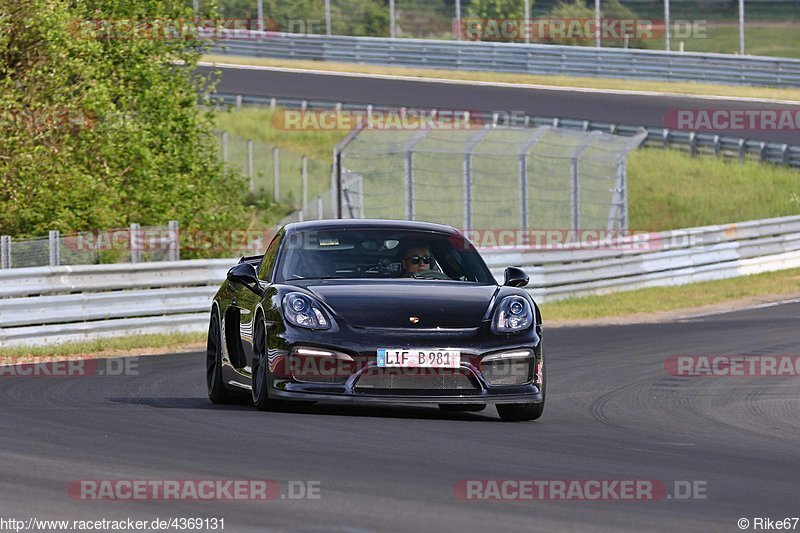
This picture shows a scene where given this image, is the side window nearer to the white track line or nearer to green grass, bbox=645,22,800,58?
the white track line

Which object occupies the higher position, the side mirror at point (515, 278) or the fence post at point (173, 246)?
the side mirror at point (515, 278)

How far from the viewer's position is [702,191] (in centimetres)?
3719

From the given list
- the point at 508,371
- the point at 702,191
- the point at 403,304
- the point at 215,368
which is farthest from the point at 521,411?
the point at 702,191

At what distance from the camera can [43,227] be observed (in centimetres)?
2148

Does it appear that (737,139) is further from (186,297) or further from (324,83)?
(186,297)

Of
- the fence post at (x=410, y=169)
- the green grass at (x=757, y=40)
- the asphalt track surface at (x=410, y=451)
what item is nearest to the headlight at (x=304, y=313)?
the asphalt track surface at (x=410, y=451)

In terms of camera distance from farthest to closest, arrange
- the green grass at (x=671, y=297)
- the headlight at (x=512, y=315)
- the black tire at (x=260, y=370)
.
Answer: the green grass at (x=671, y=297), the black tire at (x=260, y=370), the headlight at (x=512, y=315)

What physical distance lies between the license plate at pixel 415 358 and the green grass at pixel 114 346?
7.69 metres

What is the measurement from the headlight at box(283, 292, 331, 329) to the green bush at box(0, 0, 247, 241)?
12.2 m

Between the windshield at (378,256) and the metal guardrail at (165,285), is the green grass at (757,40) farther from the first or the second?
the windshield at (378,256)

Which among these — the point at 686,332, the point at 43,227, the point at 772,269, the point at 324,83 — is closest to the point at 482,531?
the point at 686,332

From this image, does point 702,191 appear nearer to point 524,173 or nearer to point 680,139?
point 680,139

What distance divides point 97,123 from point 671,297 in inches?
367

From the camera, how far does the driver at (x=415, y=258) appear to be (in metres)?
10.4
